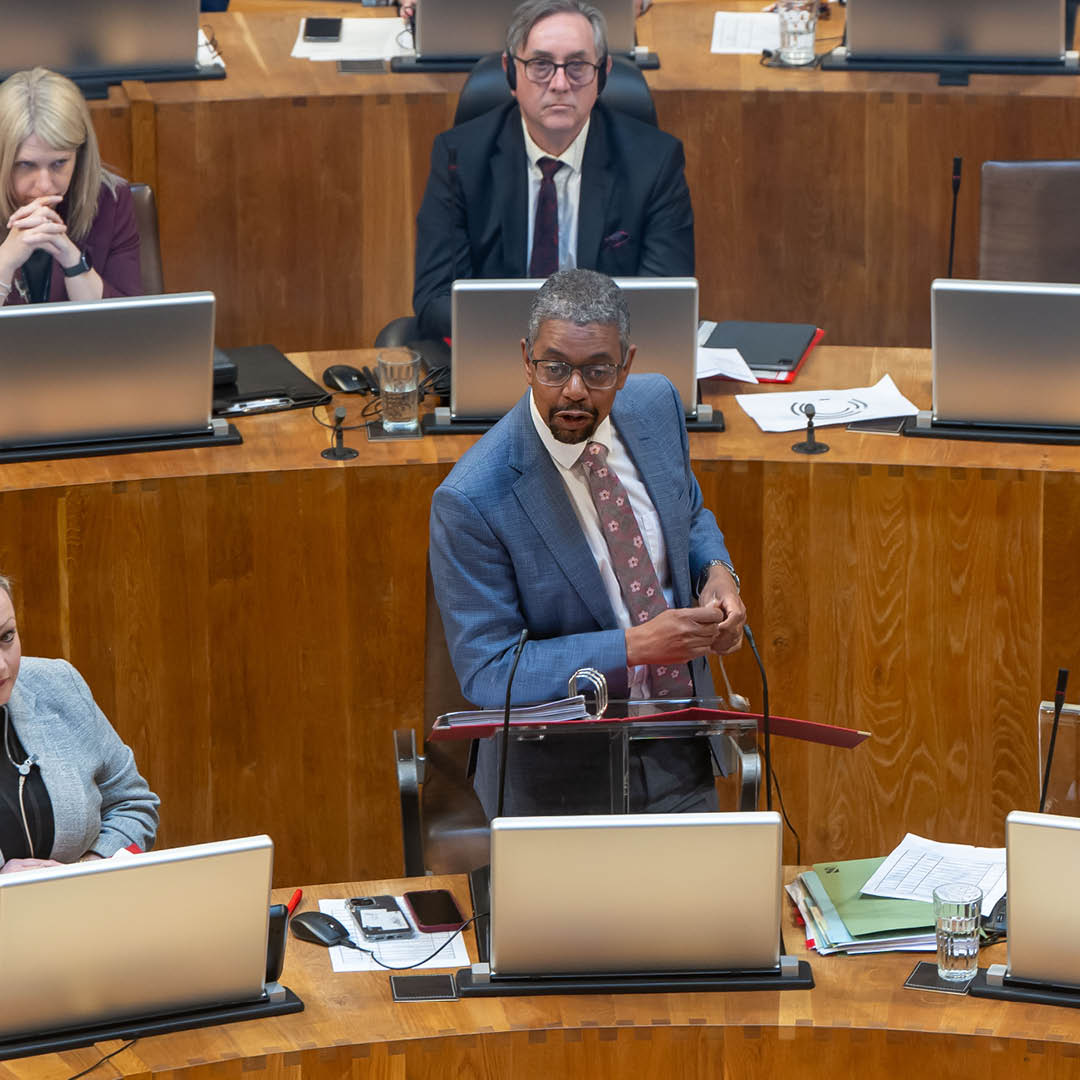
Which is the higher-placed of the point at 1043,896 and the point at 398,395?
the point at 398,395

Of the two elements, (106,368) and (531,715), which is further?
(106,368)

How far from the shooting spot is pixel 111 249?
371 cm

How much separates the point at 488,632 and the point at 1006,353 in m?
1.02

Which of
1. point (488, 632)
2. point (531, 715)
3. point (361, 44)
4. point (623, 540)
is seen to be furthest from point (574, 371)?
point (361, 44)

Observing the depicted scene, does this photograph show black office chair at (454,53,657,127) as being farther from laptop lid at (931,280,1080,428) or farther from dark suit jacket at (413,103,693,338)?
laptop lid at (931,280,1080,428)

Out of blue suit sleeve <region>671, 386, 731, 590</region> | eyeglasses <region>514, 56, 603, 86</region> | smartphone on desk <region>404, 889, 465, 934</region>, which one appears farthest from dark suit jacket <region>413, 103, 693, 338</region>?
smartphone on desk <region>404, 889, 465, 934</region>

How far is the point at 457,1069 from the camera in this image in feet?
6.96

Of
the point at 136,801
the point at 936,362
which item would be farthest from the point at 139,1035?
the point at 936,362

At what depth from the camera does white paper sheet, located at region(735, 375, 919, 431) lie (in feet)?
10.9

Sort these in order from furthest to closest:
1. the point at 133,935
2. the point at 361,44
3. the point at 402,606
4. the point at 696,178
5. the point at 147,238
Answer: the point at 361,44 < the point at 696,178 < the point at 147,238 < the point at 402,606 < the point at 133,935

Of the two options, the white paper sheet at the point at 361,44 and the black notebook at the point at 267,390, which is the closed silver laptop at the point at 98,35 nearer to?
the white paper sheet at the point at 361,44

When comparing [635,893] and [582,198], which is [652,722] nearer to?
[635,893]

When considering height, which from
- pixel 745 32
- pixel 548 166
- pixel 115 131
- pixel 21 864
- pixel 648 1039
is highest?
pixel 745 32

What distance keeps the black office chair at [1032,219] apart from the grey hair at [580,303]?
5.43ft
